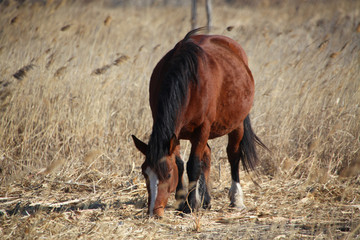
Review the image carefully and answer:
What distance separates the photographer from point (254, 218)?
325cm

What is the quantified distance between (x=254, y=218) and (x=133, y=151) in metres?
1.75

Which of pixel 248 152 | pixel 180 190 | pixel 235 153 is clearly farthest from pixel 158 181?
pixel 248 152

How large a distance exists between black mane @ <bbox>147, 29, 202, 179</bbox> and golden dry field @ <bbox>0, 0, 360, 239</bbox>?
505 mm

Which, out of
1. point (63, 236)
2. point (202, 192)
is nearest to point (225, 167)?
point (202, 192)

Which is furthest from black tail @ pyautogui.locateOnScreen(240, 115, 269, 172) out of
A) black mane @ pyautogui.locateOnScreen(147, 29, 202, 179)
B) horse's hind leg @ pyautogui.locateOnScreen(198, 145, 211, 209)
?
black mane @ pyautogui.locateOnScreen(147, 29, 202, 179)

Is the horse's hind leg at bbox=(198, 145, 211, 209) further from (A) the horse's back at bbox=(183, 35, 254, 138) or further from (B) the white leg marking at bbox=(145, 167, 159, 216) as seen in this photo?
(B) the white leg marking at bbox=(145, 167, 159, 216)

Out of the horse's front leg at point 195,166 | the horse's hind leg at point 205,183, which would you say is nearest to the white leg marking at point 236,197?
the horse's hind leg at point 205,183

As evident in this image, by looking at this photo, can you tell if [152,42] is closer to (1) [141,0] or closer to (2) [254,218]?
(2) [254,218]

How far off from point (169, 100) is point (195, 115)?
1.13ft

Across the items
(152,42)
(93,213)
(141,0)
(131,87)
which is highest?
(141,0)

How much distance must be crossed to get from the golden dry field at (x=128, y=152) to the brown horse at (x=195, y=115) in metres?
0.26

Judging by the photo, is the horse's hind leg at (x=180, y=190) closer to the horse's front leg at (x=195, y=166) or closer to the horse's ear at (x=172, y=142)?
the horse's front leg at (x=195, y=166)

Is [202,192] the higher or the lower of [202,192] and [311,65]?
the lower

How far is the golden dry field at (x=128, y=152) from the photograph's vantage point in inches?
115
